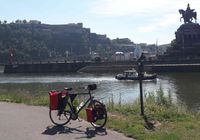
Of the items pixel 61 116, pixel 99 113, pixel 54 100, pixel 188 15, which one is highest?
pixel 188 15

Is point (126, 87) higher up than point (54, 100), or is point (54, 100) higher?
point (54, 100)

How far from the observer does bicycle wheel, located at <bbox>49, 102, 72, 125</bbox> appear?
10.9m

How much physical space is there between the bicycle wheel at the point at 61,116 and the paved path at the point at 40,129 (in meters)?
0.13

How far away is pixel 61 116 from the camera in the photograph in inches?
442

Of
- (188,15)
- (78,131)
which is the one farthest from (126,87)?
(188,15)

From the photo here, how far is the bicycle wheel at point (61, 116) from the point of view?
10.9m

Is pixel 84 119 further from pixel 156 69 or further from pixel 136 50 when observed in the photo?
pixel 156 69

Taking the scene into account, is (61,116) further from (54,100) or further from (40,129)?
(40,129)

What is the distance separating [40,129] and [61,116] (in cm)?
97

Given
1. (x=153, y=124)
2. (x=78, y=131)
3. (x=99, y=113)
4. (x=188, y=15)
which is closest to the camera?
(x=78, y=131)

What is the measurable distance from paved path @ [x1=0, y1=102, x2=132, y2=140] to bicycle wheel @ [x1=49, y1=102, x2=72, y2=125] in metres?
0.13

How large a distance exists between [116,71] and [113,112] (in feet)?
310

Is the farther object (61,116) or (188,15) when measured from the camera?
(188,15)

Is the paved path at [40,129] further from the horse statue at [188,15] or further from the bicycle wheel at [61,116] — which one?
the horse statue at [188,15]
